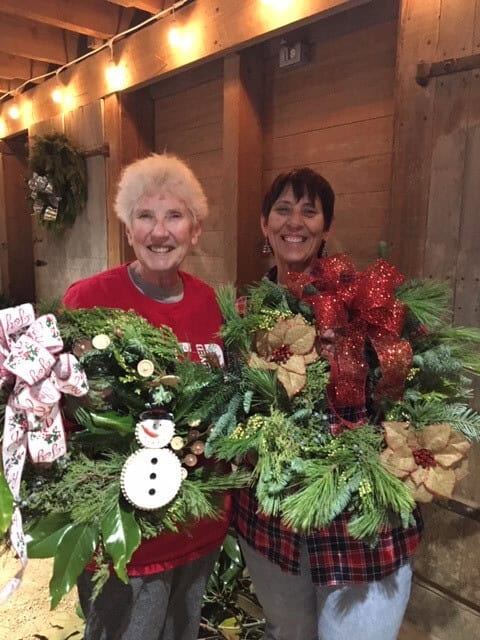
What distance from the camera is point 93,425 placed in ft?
2.61

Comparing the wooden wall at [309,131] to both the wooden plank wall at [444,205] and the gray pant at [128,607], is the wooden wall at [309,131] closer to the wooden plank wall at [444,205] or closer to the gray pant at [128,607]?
the wooden plank wall at [444,205]

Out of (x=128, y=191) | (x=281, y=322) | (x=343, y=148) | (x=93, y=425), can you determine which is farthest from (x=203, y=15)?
(x=93, y=425)

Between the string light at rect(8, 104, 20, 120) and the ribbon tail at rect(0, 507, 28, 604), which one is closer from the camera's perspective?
the ribbon tail at rect(0, 507, 28, 604)

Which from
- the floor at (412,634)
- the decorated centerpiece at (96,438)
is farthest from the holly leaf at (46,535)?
the floor at (412,634)

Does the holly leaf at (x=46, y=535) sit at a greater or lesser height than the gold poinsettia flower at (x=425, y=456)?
lesser

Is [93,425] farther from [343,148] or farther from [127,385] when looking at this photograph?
[343,148]

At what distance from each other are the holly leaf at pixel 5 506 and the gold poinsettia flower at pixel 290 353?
0.39 m

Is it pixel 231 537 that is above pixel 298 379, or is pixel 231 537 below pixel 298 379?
below

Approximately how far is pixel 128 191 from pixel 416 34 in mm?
963

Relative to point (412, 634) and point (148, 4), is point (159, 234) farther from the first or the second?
Result: point (148, 4)

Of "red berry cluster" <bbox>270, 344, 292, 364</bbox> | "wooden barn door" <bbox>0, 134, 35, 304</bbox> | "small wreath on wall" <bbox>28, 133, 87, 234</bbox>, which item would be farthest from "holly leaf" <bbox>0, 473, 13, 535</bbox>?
"wooden barn door" <bbox>0, 134, 35, 304</bbox>

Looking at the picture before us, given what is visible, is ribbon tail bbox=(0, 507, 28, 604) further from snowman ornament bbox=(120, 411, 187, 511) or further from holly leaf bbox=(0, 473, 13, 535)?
snowman ornament bbox=(120, 411, 187, 511)

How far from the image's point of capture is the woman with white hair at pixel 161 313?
101cm

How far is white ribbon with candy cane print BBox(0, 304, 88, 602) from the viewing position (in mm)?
711
